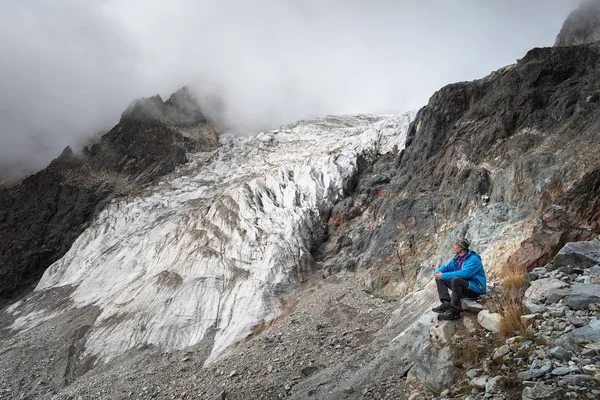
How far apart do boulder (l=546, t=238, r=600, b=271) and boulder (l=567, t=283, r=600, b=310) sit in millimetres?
1241

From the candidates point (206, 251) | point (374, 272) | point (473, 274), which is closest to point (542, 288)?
point (473, 274)

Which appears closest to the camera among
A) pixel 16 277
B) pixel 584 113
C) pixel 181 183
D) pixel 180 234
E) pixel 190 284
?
pixel 584 113

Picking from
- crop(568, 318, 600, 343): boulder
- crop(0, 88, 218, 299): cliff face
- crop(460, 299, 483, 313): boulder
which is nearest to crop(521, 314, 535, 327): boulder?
crop(568, 318, 600, 343): boulder

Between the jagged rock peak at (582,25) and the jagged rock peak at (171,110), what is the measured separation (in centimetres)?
6145

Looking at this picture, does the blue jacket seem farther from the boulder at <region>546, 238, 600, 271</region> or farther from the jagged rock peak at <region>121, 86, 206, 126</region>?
the jagged rock peak at <region>121, 86, 206, 126</region>

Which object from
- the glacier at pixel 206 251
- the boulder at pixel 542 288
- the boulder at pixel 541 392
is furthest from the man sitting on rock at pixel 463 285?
the glacier at pixel 206 251

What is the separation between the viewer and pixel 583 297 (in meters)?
6.11

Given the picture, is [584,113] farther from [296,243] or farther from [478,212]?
[296,243]

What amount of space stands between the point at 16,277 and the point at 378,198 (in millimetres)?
44729

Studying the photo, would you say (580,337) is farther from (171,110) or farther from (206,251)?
(171,110)

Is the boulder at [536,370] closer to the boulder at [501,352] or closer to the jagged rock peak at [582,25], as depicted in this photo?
the boulder at [501,352]

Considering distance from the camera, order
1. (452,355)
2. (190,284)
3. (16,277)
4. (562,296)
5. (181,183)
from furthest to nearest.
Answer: (181,183)
(16,277)
(190,284)
(452,355)
(562,296)

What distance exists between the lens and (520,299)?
7.07m

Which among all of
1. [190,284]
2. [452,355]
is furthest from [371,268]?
[452,355]
